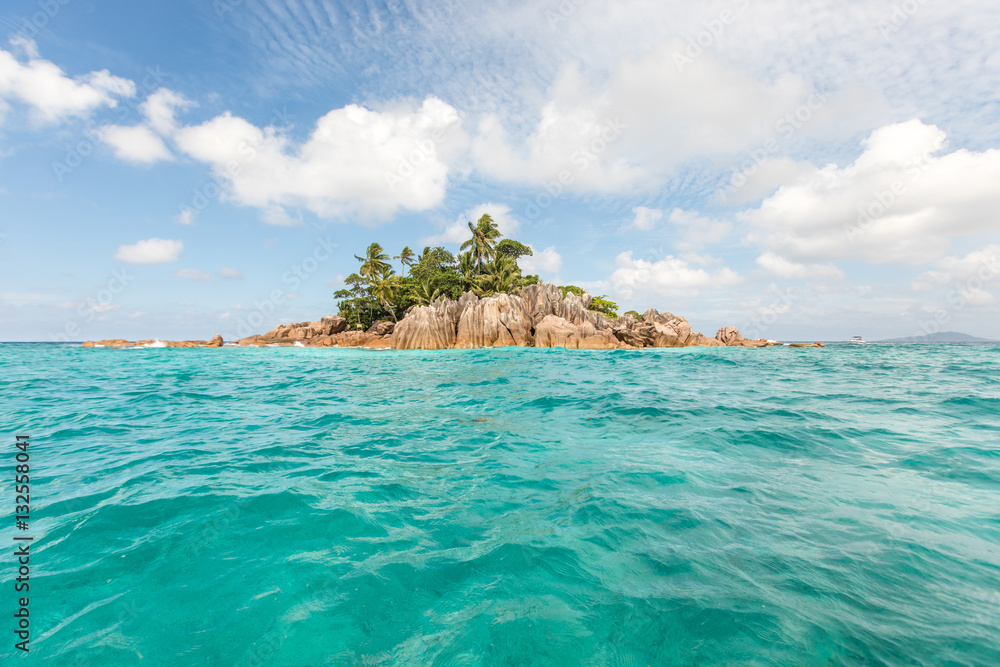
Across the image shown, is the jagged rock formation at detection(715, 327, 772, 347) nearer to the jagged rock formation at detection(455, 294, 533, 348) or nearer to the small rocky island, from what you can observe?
the small rocky island

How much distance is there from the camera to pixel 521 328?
4419cm

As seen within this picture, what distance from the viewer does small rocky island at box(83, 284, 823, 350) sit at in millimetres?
43219

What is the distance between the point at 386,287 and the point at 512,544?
2118 inches

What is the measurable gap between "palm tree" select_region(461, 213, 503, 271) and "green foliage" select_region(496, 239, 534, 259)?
228cm

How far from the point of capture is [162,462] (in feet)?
18.1

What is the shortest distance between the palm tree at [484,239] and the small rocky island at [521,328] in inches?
298

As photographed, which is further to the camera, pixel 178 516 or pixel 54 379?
pixel 54 379

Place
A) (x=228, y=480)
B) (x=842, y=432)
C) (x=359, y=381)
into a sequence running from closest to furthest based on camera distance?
1. (x=228, y=480)
2. (x=842, y=432)
3. (x=359, y=381)

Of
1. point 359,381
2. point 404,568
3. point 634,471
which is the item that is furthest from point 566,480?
point 359,381

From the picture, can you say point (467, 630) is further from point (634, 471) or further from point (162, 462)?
point (162, 462)

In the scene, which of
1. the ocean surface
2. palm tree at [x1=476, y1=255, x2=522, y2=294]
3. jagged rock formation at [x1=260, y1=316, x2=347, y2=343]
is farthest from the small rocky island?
the ocean surface

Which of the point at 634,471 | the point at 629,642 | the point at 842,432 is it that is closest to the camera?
the point at 629,642

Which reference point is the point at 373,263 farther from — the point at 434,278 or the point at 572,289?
the point at 572,289

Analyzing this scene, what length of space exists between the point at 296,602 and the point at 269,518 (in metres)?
1.45
